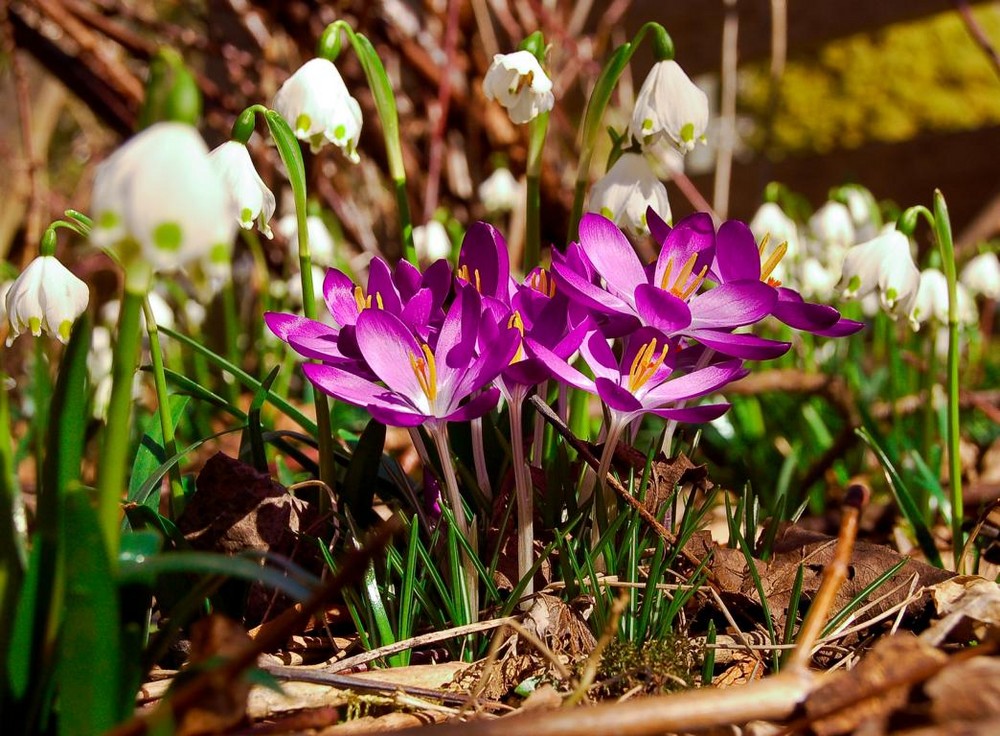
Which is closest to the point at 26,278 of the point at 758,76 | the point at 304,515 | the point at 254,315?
the point at 304,515

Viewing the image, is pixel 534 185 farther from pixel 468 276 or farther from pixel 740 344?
pixel 740 344

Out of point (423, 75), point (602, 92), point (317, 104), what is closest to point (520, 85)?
point (602, 92)

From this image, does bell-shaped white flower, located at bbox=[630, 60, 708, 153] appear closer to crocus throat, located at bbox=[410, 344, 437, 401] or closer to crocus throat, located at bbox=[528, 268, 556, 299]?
crocus throat, located at bbox=[528, 268, 556, 299]

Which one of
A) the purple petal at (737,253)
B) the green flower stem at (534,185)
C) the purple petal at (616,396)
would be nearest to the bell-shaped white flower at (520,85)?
the green flower stem at (534,185)

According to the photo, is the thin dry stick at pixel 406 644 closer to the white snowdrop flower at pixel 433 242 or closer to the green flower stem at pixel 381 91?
the green flower stem at pixel 381 91

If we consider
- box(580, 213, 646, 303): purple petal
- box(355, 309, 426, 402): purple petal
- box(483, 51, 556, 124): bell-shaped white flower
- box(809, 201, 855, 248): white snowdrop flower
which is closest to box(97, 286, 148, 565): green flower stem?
box(355, 309, 426, 402): purple petal

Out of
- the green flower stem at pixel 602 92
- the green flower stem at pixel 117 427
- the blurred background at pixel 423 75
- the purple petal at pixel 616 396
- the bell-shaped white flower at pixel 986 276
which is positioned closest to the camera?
the green flower stem at pixel 117 427
